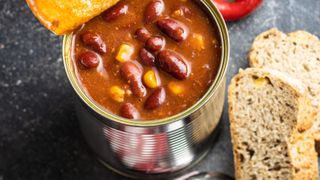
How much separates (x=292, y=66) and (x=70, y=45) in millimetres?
1411

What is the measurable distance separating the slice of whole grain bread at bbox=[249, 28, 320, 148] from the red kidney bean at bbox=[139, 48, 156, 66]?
3.03 feet

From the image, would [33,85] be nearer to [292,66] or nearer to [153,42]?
[153,42]

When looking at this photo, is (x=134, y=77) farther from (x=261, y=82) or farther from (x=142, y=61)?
(x=261, y=82)

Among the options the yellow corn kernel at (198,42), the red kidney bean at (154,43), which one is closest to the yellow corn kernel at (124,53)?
the red kidney bean at (154,43)

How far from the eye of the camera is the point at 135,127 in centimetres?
335

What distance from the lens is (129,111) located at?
336 centimetres

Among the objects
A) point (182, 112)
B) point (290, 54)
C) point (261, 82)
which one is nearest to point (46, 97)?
point (182, 112)

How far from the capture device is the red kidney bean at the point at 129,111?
337 centimetres

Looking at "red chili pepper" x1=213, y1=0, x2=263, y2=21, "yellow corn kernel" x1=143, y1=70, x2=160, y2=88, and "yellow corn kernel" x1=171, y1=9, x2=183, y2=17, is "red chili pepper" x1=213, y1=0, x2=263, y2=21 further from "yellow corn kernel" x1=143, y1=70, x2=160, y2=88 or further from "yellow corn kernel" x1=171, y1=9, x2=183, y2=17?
"yellow corn kernel" x1=143, y1=70, x2=160, y2=88

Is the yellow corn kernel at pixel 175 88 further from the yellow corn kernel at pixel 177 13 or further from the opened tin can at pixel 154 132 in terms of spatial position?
the yellow corn kernel at pixel 177 13

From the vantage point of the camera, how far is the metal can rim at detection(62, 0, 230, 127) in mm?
3326

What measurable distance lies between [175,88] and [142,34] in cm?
33

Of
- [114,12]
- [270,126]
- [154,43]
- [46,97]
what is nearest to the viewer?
[154,43]

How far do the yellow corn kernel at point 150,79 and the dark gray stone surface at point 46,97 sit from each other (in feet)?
2.70
